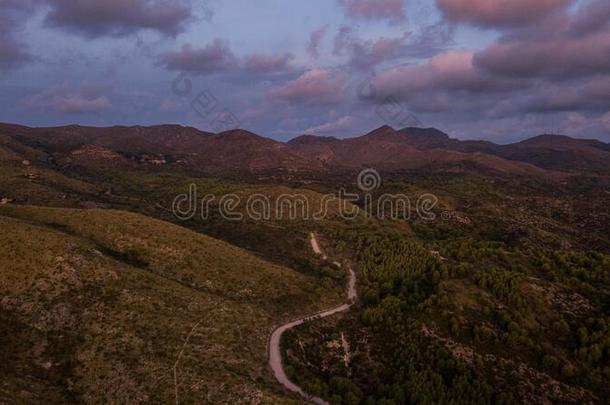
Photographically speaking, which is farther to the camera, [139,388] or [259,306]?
[259,306]

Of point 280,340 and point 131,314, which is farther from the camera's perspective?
point 280,340

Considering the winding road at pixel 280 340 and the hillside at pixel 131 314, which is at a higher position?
the hillside at pixel 131 314

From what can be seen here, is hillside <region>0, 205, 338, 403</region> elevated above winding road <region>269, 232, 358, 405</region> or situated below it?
above

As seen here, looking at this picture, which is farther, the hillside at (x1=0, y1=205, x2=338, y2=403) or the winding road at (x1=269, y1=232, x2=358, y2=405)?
the winding road at (x1=269, y1=232, x2=358, y2=405)

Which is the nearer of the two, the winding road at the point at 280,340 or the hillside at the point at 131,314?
the hillside at the point at 131,314

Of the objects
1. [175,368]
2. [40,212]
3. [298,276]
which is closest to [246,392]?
[175,368]

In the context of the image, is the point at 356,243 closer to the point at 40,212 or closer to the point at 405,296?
the point at 405,296

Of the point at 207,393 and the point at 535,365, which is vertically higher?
the point at 207,393

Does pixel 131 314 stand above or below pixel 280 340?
above
